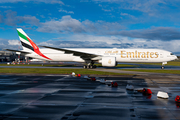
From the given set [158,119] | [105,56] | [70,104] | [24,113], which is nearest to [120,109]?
[158,119]

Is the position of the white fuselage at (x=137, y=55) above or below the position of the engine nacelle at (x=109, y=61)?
above

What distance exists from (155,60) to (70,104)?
1256 inches

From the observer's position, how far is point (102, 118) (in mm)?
6852

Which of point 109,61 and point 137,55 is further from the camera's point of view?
point 137,55

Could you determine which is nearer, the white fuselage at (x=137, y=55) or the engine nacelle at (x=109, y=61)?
the engine nacelle at (x=109, y=61)

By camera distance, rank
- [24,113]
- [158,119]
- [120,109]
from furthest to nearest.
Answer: [120,109]
[24,113]
[158,119]

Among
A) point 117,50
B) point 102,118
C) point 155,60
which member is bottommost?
point 102,118

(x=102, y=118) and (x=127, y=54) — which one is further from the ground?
(x=127, y=54)

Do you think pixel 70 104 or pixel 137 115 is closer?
pixel 137 115

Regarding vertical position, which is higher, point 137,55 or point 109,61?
point 137,55

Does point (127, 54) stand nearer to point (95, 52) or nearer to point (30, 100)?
point (95, 52)

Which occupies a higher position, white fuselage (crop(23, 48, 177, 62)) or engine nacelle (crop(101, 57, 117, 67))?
white fuselage (crop(23, 48, 177, 62))

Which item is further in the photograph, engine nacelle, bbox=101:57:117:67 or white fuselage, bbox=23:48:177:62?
white fuselage, bbox=23:48:177:62

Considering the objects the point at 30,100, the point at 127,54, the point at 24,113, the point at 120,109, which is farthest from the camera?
the point at 127,54
